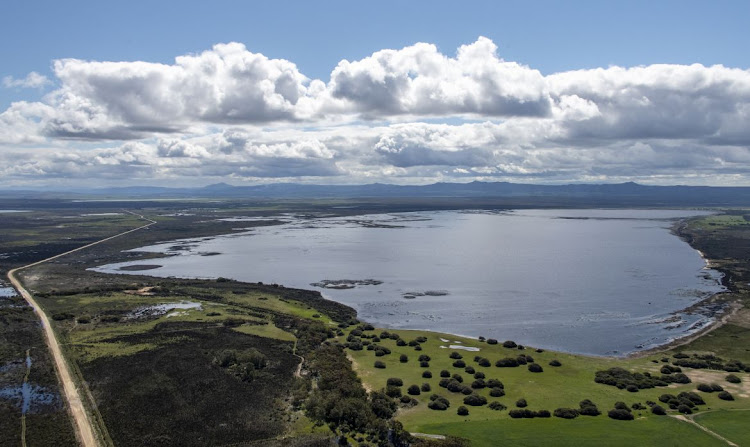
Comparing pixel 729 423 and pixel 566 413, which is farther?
pixel 566 413

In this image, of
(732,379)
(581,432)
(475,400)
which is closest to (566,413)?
(581,432)

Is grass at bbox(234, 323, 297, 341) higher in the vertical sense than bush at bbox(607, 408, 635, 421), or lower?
lower

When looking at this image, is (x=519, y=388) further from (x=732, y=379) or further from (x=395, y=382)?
(x=732, y=379)

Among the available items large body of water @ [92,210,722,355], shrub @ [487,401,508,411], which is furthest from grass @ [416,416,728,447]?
large body of water @ [92,210,722,355]

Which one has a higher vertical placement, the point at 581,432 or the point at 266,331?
the point at 581,432

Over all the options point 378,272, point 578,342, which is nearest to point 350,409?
point 578,342

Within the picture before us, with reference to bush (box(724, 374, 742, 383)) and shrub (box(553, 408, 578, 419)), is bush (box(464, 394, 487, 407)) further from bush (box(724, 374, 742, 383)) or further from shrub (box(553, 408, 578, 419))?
bush (box(724, 374, 742, 383))

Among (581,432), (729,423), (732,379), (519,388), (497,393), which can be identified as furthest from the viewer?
(732,379)
